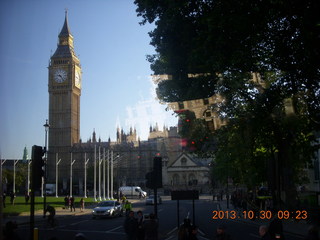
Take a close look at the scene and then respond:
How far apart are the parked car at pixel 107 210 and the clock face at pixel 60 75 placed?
99.5 meters

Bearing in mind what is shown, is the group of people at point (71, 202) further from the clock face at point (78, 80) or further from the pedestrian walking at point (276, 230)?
the clock face at point (78, 80)

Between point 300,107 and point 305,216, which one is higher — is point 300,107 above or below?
above

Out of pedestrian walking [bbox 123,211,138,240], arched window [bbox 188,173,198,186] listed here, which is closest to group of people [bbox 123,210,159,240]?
pedestrian walking [bbox 123,211,138,240]

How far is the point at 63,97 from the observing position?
134 metres

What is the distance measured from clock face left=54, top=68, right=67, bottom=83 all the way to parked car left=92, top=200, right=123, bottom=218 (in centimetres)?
9953

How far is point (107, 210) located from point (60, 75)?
103m

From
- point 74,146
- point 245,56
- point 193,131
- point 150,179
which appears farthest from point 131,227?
point 74,146

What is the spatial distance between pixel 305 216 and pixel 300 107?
968cm

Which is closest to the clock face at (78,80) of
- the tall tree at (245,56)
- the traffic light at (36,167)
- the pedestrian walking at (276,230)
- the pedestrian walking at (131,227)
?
the tall tree at (245,56)

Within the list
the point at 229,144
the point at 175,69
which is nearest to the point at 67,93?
the point at 229,144

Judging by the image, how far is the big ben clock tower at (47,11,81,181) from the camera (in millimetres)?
130125

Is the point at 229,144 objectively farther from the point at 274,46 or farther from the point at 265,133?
the point at 274,46

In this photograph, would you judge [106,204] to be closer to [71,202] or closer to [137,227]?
[71,202]

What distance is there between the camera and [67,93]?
438 feet
